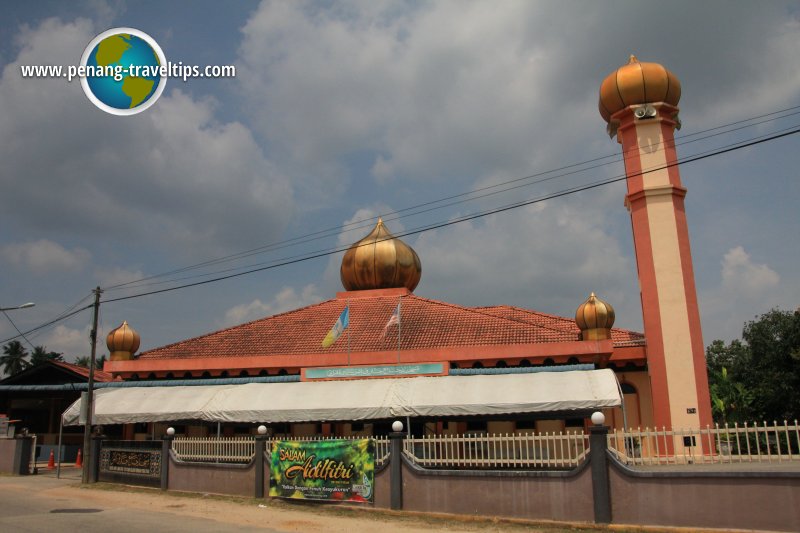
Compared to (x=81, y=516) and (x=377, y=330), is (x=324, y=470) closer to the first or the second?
(x=81, y=516)

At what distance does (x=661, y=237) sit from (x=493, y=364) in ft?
20.0

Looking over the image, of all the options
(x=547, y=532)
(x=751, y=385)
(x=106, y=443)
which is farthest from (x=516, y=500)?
(x=751, y=385)

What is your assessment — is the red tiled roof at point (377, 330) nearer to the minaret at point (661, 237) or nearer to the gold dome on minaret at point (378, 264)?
the gold dome on minaret at point (378, 264)

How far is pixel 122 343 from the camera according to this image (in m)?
23.2

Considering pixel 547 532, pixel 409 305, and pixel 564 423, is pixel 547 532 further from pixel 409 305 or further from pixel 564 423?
pixel 409 305

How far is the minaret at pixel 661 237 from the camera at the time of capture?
17562mm

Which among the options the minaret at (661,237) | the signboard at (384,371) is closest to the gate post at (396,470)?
the signboard at (384,371)

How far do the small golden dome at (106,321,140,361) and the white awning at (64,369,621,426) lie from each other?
131 inches

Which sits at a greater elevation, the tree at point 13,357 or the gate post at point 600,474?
the tree at point 13,357

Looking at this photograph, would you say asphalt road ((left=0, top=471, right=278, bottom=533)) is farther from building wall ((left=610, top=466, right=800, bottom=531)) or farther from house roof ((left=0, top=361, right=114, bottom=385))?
house roof ((left=0, top=361, right=114, bottom=385))

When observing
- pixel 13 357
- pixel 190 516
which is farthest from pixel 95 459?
pixel 13 357

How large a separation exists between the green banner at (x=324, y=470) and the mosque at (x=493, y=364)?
2102 millimetres

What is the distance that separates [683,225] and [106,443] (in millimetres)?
17949

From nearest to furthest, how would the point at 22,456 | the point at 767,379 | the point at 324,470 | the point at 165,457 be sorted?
the point at 324,470 → the point at 165,457 → the point at 22,456 → the point at 767,379
